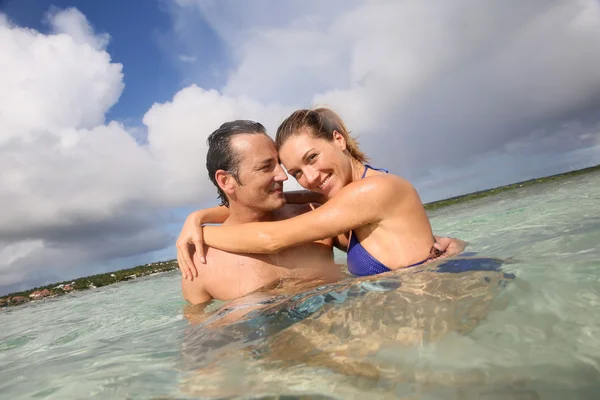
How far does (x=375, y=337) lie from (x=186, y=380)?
4.35 ft

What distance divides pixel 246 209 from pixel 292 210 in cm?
76

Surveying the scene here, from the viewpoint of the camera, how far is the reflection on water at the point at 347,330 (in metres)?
2.47

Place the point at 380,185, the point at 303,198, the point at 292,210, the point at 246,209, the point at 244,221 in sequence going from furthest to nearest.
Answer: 1. the point at 303,198
2. the point at 292,210
3. the point at 244,221
4. the point at 246,209
5. the point at 380,185

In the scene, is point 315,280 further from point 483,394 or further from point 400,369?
point 483,394

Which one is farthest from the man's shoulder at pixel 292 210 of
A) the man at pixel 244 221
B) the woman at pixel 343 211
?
the woman at pixel 343 211

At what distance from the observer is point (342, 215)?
4230 mm

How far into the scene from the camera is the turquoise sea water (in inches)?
84.6

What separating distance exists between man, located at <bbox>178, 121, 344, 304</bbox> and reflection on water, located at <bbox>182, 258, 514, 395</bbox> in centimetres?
94

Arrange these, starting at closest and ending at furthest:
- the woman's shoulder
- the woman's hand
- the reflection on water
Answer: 1. the reflection on water
2. the woman's shoulder
3. the woman's hand

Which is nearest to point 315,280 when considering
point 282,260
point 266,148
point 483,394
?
point 282,260

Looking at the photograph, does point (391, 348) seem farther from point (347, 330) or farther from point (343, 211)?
point (343, 211)

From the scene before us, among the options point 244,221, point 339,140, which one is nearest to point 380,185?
point 339,140

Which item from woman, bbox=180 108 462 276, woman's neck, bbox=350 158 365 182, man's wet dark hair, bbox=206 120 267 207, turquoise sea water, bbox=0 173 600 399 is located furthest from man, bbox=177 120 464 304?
turquoise sea water, bbox=0 173 600 399

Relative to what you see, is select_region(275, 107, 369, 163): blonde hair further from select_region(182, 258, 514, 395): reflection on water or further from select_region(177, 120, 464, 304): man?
select_region(182, 258, 514, 395): reflection on water
